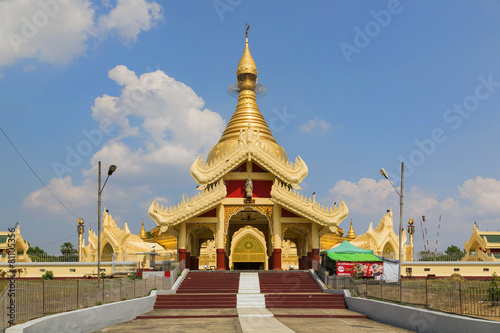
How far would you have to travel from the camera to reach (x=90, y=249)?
171 ft

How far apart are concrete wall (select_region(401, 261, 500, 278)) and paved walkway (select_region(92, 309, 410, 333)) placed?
1581 cm

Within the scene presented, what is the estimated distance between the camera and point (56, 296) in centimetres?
1438

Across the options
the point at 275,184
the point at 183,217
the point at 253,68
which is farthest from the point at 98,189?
the point at 253,68

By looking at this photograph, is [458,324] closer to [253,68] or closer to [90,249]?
[253,68]

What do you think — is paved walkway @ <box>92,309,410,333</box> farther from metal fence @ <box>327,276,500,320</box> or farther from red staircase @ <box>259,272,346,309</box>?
metal fence @ <box>327,276,500,320</box>

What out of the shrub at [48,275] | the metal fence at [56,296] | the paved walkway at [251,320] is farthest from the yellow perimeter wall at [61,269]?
the paved walkway at [251,320]

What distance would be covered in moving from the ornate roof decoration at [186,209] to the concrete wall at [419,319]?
1141cm

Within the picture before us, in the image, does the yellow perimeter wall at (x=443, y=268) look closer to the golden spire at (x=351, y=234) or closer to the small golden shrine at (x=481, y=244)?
the small golden shrine at (x=481, y=244)

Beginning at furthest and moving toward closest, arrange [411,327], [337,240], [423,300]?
[337,240], [423,300], [411,327]

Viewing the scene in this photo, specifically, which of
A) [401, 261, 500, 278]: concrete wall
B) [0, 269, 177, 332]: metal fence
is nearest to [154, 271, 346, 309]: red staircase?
[0, 269, 177, 332]: metal fence

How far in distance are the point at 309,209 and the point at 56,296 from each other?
18694 millimetres

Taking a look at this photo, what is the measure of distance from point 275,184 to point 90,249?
27604 mm

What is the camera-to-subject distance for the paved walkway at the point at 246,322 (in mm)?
16016

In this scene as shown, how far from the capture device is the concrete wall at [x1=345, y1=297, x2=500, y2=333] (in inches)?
465
